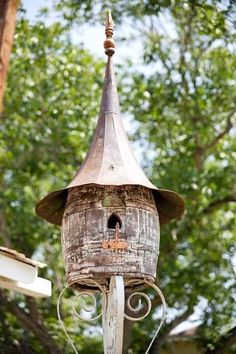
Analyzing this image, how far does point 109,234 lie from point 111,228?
0.07 metres

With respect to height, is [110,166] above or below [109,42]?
below

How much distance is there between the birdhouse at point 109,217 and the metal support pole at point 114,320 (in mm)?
110

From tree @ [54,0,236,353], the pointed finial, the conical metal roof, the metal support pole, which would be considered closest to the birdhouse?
the conical metal roof

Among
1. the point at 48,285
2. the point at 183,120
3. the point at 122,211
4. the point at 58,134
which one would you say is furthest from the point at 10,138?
the point at 122,211

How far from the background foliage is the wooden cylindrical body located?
4.80 metres

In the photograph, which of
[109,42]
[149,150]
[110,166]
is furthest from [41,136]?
[110,166]

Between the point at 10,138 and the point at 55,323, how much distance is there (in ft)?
8.80

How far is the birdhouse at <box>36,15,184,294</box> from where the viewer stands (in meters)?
4.75

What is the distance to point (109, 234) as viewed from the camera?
479 cm

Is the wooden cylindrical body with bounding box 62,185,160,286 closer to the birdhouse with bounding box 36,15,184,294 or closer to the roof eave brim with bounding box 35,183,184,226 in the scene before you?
the birdhouse with bounding box 36,15,184,294

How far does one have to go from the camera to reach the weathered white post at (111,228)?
15.6 feet

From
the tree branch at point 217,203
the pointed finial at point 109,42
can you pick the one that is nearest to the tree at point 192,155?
the tree branch at point 217,203

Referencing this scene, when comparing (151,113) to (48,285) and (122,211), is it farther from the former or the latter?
(122,211)

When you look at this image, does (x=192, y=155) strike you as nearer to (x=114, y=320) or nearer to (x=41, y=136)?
(x=41, y=136)
